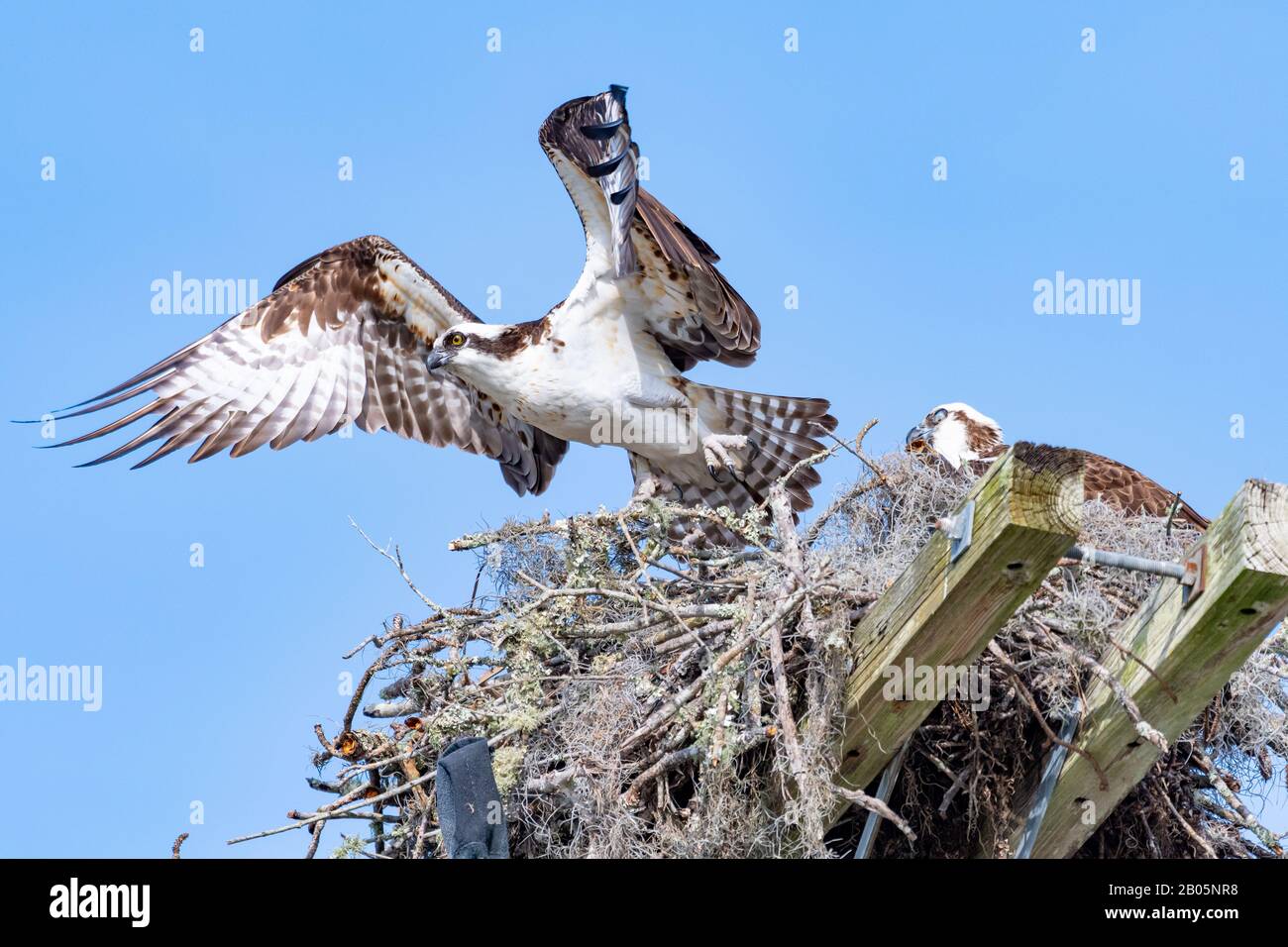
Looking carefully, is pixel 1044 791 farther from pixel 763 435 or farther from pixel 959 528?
pixel 763 435

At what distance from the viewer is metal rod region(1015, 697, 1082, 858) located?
15.1ft

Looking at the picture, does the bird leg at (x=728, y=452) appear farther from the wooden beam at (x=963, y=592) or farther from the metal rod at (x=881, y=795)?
the wooden beam at (x=963, y=592)

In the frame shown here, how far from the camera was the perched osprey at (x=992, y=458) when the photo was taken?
643cm

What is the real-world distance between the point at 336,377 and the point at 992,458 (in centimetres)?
370

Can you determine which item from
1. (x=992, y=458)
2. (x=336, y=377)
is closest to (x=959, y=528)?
(x=992, y=458)

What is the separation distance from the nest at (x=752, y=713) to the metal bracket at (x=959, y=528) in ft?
2.23

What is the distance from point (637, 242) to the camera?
24.1ft

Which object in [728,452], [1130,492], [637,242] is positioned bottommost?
[1130,492]

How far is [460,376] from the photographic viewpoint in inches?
310

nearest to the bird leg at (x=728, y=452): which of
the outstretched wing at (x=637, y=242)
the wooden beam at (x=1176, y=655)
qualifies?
the outstretched wing at (x=637, y=242)

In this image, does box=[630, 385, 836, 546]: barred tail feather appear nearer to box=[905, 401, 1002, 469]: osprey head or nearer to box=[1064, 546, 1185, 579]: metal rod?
box=[905, 401, 1002, 469]: osprey head
